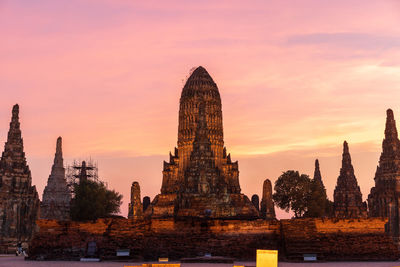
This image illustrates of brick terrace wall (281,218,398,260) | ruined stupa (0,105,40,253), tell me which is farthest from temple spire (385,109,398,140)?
ruined stupa (0,105,40,253)

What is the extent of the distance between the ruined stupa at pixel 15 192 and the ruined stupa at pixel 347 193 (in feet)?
148

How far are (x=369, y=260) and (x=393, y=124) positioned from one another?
49575mm

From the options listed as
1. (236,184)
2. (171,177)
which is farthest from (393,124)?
(171,177)

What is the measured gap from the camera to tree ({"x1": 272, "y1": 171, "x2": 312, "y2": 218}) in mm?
81812

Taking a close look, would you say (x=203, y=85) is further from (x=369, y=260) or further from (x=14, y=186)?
(x=369, y=260)

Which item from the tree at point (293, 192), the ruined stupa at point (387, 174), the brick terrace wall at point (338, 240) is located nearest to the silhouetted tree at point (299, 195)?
the tree at point (293, 192)

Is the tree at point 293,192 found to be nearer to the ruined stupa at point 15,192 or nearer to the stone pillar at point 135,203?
the stone pillar at point 135,203

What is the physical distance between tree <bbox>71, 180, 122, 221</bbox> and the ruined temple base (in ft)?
125

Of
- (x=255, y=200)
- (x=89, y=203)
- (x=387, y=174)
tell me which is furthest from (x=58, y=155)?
(x=387, y=174)

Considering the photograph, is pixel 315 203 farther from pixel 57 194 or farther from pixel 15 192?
pixel 15 192

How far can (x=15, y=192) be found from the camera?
74.2 metres

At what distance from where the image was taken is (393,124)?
275ft

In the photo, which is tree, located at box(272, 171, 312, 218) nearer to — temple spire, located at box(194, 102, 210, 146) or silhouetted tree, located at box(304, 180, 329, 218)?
silhouetted tree, located at box(304, 180, 329, 218)

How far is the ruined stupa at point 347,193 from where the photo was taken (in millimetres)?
90062
